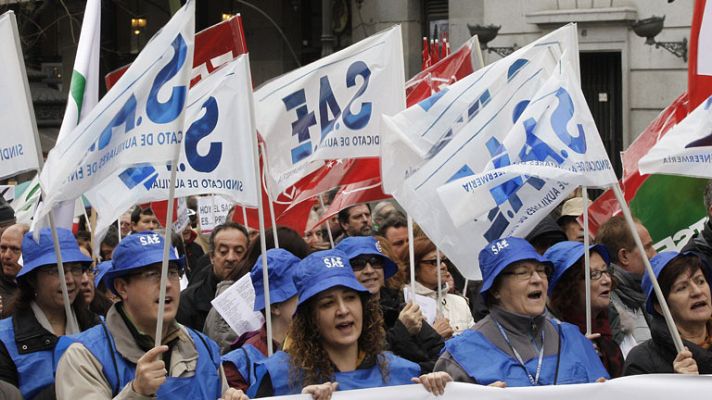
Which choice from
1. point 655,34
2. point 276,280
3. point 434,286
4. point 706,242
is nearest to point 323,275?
point 276,280

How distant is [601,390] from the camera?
586cm

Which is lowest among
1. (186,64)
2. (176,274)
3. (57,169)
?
(176,274)

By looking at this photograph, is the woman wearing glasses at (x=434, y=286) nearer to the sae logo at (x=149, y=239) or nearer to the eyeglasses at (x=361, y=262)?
the eyeglasses at (x=361, y=262)

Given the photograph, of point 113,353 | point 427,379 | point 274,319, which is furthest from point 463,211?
point 113,353

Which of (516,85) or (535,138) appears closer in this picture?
(535,138)

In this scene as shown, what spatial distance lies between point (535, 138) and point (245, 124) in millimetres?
1522

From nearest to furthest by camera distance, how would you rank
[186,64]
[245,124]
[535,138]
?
1. [186,64]
2. [535,138]
3. [245,124]

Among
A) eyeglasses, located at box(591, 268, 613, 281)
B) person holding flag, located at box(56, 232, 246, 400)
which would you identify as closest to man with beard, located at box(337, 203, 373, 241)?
eyeglasses, located at box(591, 268, 613, 281)

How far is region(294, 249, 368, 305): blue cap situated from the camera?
19.5 ft

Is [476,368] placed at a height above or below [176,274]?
below

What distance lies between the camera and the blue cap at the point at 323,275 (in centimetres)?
596

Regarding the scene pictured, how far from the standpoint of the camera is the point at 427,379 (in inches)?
227

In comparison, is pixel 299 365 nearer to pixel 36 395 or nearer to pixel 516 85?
pixel 36 395

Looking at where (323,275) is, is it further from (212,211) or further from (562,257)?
(212,211)
